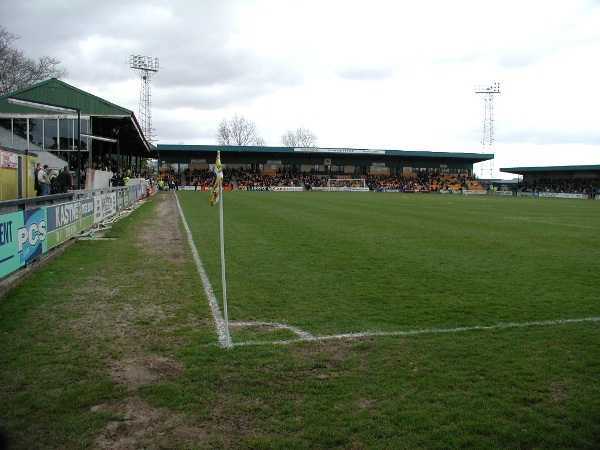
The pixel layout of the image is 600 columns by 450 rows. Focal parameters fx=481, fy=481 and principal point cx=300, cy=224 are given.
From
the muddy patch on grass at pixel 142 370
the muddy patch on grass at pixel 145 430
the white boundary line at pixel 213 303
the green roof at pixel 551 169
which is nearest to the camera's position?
the muddy patch on grass at pixel 145 430

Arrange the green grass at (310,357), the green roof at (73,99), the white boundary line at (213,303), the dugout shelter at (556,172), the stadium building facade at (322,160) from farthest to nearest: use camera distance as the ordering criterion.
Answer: the stadium building facade at (322,160) < the dugout shelter at (556,172) < the green roof at (73,99) < the white boundary line at (213,303) < the green grass at (310,357)

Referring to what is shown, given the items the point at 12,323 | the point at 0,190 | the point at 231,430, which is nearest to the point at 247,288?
the point at 12,323

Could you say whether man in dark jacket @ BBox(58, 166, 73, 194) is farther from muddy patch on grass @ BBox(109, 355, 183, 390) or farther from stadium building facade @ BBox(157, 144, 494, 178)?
stadium building facade @ BBox(157, 144, 494, 178)

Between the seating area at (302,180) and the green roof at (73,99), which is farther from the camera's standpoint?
the seating area at (302,180)

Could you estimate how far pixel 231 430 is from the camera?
3605 millimetres

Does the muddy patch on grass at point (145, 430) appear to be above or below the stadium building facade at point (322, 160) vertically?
below

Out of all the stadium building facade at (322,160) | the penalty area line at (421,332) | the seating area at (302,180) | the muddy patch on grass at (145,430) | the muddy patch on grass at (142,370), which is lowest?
the muddy patch on grass at (145,430)

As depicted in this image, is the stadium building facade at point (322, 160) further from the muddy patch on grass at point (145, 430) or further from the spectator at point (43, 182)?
the muddy patch on grass at point (145, 430)

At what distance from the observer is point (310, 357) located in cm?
501

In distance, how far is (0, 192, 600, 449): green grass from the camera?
Answer: 360 cm

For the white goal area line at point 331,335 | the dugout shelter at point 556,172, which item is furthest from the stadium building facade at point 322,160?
the white goal area line at point 331,335

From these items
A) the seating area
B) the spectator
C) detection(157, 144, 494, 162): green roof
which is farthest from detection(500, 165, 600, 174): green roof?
the spectator

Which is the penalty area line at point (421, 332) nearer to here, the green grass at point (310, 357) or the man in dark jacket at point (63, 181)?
the green grass at point (310, 357)

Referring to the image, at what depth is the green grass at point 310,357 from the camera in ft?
11.8
